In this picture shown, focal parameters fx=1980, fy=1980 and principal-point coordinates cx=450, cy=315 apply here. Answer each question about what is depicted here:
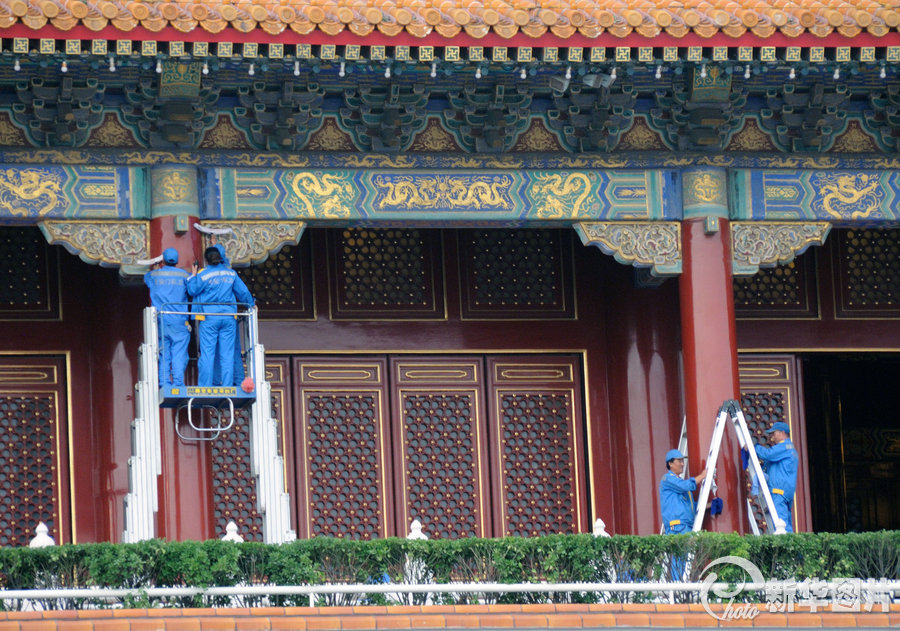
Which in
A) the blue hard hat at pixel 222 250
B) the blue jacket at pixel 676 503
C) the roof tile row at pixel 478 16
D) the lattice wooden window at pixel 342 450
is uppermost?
the roof tile row at pixel 478 16

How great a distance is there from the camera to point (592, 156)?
15164mm

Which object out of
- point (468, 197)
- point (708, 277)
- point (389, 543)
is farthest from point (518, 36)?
point (389, 543)

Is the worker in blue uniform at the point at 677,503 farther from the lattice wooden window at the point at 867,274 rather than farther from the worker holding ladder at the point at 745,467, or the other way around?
the lattice wooden window at the point at 867,274

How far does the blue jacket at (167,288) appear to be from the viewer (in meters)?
14.1

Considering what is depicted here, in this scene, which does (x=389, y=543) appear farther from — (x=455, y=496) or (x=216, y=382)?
(x=455, y=496)

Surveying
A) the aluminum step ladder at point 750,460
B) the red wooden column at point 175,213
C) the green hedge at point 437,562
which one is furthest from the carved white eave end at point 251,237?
the aluminum step ladder at point 750,460

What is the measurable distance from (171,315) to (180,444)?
92 cm

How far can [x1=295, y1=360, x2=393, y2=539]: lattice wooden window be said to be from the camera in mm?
15852

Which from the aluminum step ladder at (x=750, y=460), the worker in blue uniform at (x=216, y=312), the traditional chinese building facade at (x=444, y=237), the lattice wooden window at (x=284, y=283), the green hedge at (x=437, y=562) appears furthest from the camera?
the lattice wooden window at (x=284, y=283)

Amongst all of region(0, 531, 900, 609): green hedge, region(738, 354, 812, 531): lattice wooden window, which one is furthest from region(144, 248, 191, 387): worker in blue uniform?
region(738, 354, 812, 531): lattice wooden window

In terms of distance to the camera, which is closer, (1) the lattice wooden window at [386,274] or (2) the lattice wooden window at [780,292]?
(1) the lattice wooden window at [386,274]

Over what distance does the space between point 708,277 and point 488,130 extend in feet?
6.56

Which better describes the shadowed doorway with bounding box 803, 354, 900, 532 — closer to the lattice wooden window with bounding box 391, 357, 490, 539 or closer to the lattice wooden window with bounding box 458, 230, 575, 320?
the lattice wooden window with bounding box 458, 230, 575, 320

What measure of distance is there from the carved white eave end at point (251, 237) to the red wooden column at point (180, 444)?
17 cm
